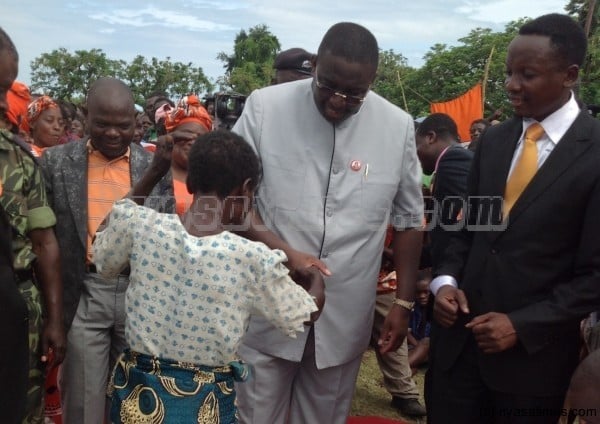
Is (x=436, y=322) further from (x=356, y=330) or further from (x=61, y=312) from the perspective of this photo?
(x=61, y=312)

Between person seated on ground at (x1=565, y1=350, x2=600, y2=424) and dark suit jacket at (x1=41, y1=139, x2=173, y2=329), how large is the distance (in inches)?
73.9

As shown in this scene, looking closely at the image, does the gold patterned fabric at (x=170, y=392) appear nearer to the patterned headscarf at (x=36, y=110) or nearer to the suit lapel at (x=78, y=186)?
the suit lapel at (x=78, y=186)

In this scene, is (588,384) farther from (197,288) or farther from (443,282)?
(197,288)

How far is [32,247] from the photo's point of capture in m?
2.63

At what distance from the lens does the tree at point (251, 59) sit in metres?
33.9

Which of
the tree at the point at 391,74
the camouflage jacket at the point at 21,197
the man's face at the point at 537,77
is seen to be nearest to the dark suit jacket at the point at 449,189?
the man's face at the point at 537,77

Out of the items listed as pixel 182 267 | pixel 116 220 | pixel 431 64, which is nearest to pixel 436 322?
pixel 182 267

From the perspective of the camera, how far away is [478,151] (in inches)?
107

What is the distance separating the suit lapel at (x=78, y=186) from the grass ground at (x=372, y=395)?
8.07ft

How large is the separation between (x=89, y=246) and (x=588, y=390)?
2134mm

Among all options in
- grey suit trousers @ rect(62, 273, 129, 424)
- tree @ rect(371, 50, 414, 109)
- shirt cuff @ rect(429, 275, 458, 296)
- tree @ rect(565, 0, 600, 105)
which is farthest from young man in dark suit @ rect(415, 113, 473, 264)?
tree @ rect(371, 50, 414, 109)

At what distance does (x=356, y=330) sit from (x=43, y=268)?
1329 mm

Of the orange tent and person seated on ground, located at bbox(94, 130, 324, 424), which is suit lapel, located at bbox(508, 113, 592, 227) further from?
the orange tent

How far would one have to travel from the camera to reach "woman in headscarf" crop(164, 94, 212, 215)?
312 cm
